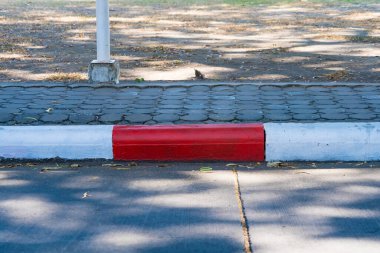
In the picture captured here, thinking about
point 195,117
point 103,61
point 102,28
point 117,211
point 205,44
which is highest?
point 102,28

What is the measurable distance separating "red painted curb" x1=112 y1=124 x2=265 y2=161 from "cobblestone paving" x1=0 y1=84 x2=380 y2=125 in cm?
45

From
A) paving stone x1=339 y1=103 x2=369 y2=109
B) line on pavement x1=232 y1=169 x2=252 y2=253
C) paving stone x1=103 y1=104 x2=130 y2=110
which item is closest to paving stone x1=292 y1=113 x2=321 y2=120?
paving stone x1=339 y1=103 x2=369 y2=109

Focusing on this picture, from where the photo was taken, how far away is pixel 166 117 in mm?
5508

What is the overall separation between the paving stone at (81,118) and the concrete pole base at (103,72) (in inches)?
50.2

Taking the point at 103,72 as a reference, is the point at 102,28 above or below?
above

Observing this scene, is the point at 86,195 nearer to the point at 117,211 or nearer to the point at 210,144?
the point at 117,211

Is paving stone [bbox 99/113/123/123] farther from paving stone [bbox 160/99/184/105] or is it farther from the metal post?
the metal post

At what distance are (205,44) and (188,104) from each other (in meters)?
4.67

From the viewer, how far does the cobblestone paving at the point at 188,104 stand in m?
5.44

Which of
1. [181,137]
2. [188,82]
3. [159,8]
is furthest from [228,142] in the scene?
[159,8]

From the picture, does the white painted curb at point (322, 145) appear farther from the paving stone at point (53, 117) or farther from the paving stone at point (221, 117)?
the paving stone at point (53, 117)

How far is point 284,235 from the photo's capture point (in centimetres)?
351

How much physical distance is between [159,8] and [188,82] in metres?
11.6

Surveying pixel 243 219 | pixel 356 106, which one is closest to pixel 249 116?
pixel 356 106
